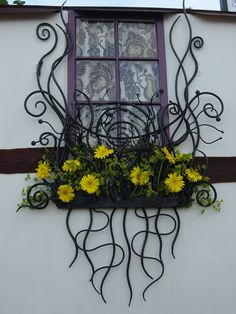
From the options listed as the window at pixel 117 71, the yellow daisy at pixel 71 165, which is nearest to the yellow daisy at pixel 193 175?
the window at pixel 117 71

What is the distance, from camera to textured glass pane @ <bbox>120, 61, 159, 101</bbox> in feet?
9.00

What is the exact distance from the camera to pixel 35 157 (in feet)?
8.41

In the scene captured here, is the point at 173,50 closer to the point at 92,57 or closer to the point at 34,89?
the point at 92,57

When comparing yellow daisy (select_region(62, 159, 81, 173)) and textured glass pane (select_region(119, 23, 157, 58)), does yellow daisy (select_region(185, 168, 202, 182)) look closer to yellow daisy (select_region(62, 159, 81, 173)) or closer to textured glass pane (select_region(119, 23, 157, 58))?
yellow daisy (select_region(62, 159, 81, 173))

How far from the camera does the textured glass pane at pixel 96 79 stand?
107 inches

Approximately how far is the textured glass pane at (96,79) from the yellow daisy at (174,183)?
65cm

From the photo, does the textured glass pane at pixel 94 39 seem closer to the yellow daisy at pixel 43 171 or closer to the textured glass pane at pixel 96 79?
the textured glass pane at pixel 96 79

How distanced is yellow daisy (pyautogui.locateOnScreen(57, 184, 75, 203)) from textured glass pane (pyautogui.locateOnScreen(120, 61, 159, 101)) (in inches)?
27.6

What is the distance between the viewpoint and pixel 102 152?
97.7 inches

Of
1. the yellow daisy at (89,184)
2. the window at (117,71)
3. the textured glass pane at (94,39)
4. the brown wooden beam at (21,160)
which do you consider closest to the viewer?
the yellow daisy at (89,184)

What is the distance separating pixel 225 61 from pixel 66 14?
109 cm

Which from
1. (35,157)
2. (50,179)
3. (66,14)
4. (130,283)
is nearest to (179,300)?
(130,283)

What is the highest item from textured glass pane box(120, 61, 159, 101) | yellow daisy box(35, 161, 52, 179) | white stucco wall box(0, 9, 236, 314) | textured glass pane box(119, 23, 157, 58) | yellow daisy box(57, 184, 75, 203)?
textured glass pane box(119, 23, 157, 58)

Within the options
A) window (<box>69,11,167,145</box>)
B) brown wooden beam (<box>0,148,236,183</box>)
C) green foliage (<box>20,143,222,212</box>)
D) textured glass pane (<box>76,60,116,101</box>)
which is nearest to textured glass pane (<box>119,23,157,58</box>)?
window (<box>69,11,167,145</box>)
